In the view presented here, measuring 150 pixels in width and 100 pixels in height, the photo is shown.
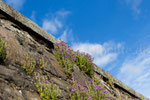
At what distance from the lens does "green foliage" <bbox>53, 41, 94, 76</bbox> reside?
3838 mm

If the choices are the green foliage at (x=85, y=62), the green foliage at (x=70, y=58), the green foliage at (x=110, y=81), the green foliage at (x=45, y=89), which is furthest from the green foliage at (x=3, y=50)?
the green foliage at (x=110, y=81)

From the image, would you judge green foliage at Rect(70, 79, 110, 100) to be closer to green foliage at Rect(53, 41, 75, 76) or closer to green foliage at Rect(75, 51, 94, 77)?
green foliage at Rect(53, 41, 75, 76)

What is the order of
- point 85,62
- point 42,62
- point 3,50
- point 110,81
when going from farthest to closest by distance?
point 110,81 → point 85,62 → point 42,62 → point 3,50

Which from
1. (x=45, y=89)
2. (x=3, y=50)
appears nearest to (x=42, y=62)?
(x=45, y=89)

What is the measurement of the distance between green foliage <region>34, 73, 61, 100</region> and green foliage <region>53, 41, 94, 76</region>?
80 centimetres

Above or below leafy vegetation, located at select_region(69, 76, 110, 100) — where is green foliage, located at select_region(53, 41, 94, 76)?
above

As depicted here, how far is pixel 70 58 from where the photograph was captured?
4.02 metres

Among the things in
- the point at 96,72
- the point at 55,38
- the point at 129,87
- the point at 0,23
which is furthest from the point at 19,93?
the point at 129,87

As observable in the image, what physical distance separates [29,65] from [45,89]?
0.52 m

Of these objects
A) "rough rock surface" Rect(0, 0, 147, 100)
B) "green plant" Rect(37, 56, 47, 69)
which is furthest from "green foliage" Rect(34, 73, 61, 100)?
"green plant" Rect(37, 56, 47, 69)

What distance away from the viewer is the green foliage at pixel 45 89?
2.69m

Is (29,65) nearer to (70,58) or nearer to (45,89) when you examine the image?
(45,89)

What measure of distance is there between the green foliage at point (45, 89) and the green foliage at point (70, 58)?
31.6 inches

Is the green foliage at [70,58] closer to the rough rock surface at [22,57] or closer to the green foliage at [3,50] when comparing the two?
the rough rock surface at [22,57]
